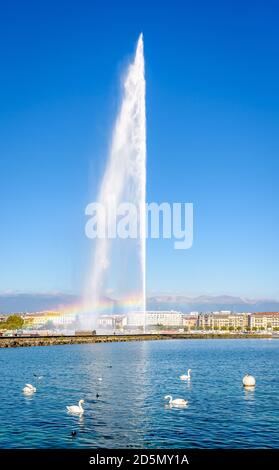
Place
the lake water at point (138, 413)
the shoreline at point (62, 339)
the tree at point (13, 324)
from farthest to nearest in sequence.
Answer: the tree at point (13, 324) < the shoreline at point (62, 339) < the lake water at point (138, 413)

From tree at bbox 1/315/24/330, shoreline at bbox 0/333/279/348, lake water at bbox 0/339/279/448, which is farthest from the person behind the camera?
tree at bbox 1/315/24/330

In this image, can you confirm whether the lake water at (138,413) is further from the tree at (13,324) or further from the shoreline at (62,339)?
the tree at (13,324)

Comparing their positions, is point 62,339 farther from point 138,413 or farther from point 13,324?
point 138,413

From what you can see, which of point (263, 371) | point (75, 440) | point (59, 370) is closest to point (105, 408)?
point (75, 440)

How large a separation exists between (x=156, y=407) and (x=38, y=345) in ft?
240

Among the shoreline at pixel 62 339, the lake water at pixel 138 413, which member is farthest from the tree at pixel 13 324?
the lake water at pixel 138 413

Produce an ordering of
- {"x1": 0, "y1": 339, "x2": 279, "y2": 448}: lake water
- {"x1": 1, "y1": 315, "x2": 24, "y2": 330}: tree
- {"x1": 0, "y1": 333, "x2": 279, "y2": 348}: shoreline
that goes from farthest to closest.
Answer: {"x1": 1, "y1": 315, "x2": 24, "y2": 330}: tree, {"x1": 0, "y1": 333, "x2": 279, "y2": 348}: shoreline, {"x1": 0, "y1": 339, "x2": 279, "y2": 448}: lake water

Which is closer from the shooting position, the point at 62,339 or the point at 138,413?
the point at 138,413

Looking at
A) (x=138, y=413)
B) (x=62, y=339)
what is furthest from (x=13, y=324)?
(x=138, y=413)

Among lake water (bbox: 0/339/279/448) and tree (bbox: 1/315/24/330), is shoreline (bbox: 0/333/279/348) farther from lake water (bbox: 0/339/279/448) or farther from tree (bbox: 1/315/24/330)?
lake water (bbox: 0/339/279/448)

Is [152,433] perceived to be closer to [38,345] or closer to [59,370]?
[59,370]

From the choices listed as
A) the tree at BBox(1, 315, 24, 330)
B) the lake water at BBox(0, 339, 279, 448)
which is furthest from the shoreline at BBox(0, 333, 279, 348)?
the lake water at BBox(0, 339, 279, 448)

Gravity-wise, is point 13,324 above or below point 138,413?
above
